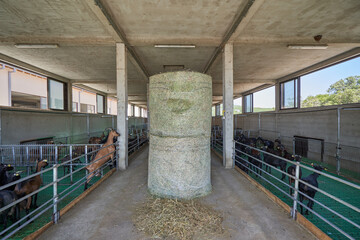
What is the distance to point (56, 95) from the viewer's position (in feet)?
40.0

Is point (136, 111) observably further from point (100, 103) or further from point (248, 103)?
point (248, 103)

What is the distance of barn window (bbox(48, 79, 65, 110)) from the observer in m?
11.7

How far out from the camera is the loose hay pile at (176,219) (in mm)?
2568

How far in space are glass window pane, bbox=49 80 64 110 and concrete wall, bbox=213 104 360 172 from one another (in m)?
15.8

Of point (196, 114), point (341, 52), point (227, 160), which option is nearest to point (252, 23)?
point (196, 114)

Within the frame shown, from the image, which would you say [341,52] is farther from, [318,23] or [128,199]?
[128,199]

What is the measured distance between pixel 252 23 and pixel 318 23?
88.1 inches

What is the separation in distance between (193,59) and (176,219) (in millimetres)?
7998

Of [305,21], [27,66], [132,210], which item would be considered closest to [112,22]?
[132,210]

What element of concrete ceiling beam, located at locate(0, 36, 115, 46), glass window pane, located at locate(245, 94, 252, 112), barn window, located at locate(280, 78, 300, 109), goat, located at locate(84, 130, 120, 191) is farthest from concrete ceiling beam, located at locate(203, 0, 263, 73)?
glass window pane, located at locate(245, 94, 252, 112)

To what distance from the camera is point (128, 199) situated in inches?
144

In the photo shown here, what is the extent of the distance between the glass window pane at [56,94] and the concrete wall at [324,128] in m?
15.8

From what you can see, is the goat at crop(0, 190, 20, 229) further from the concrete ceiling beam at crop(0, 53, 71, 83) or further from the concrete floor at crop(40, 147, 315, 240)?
the concrete ceiling beam at crop(0, 53, 71, 83)

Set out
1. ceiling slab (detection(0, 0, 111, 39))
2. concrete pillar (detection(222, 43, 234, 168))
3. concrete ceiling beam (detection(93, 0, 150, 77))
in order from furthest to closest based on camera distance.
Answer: concrete pillar (detection(222, 43, 234, 168))
ceiling slab (detection(0, 0, 111, 39))
concrete ceiling beam (detection(93, 0, 150, 77))
